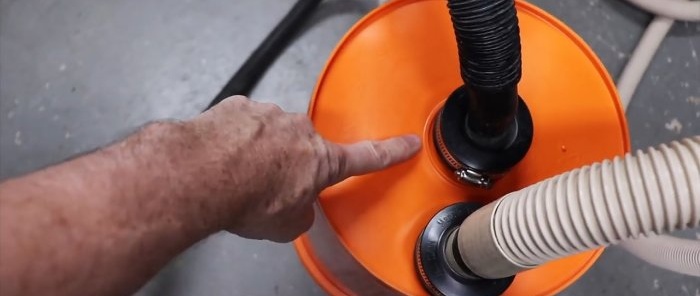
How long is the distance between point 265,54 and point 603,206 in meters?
0.66

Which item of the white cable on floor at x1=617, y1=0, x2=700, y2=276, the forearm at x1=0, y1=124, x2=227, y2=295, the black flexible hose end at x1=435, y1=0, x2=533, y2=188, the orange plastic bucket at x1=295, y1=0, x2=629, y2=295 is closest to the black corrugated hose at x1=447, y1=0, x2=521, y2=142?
the black flexible hose end at x1=435, y1=0, x2=533, y2=188

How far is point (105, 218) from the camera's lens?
446mm

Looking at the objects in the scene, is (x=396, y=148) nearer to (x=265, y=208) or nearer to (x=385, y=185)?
(x=385, y=185)

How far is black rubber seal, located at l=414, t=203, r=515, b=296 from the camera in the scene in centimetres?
69

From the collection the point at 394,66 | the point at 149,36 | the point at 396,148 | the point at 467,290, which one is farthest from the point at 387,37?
the point at 149,36

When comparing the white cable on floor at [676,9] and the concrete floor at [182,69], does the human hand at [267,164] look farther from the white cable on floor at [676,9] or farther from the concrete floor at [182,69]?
the white cable on floor at [676,9]

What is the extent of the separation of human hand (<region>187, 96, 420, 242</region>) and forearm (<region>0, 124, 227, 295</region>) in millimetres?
21

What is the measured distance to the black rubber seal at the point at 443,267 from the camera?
690 millimetres

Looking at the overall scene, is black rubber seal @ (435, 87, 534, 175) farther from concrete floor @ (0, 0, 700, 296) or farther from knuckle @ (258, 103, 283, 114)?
concrete floor @ (0, 0, 700, 296)

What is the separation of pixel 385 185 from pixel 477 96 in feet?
0.48

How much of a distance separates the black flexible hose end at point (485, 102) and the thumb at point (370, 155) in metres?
0.04

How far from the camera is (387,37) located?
0.77 meters

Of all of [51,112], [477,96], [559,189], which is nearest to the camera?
[559,189]

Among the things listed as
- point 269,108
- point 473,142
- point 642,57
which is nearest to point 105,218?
point 269,108
